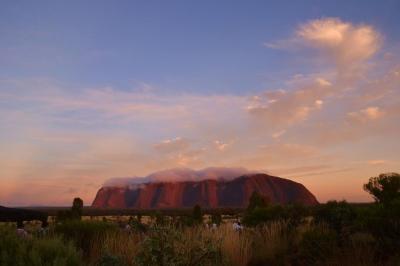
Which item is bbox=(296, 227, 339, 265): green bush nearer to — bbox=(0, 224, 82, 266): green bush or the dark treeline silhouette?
bbox=(0, 224, 82, 266): green bush

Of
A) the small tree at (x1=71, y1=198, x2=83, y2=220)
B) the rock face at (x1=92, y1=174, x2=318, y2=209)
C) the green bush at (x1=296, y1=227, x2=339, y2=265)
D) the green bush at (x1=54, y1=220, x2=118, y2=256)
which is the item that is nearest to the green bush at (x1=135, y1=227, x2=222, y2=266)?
the green bush at (x1=296, y1=227, x2=339, y2=265)

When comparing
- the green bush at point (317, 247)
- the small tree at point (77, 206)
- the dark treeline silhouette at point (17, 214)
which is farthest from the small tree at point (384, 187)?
the small tree at point (77, 206)

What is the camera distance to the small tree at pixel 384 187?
24914 millimetres

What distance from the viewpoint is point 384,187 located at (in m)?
25.4

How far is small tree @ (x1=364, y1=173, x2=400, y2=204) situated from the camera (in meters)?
24.9

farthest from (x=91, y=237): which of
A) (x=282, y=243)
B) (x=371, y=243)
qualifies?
(x=371, y=243)

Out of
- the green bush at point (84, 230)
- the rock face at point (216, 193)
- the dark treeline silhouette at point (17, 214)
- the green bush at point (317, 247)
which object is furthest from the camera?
the rock face at point (216, 193)

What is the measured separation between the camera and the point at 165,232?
909 cm

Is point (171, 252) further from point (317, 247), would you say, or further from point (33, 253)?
point (317, 247)

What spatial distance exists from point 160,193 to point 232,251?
175529 mm

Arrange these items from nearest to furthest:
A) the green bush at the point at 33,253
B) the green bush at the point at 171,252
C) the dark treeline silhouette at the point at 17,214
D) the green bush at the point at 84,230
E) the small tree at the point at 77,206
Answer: the green bush at the point at 33,253 < the green bush at the point at 171,252 < the green bush at the point at 84,230 < the dark treeline silhouette at the point at 17,214 < the small tree at the point at 77,206

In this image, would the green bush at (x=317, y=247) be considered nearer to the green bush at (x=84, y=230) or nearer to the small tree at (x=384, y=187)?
the green bush at (x=84, y=230)

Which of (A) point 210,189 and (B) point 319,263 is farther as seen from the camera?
(A) point 210,189

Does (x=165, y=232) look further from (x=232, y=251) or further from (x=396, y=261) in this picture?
(x=396, y=261)
